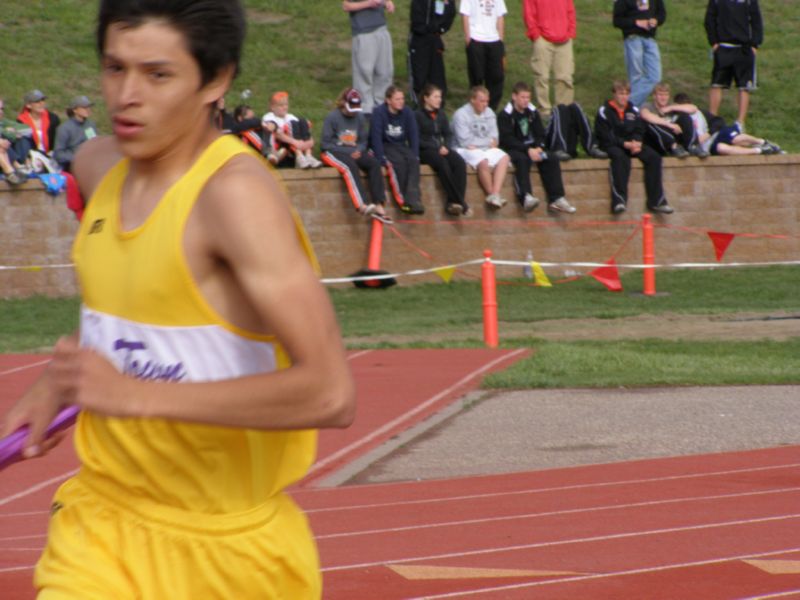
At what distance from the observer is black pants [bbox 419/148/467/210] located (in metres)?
19.6

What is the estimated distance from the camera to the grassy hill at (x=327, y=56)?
953 inches

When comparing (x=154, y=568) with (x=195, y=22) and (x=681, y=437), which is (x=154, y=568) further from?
(x=681, y=437)

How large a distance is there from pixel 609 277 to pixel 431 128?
120 inches

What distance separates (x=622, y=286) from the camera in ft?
64.3

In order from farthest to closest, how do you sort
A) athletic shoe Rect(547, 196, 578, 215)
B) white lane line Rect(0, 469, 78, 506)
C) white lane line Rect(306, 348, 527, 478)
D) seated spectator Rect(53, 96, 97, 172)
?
athletic shoe Rect(547, 196, 578, 215) < seated spectator Rect(53, 96, 97, 172) < white lane line Rect(306, 348, 527, 478) < white lane line Rect(0, 469, 78, 506)

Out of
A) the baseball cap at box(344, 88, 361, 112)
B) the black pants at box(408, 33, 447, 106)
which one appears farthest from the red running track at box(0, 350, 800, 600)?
the black pants at box(408, 33, 447, 106)

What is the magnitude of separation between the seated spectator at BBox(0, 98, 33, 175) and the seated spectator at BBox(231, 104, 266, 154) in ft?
8.39

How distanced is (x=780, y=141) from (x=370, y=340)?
1159 cm

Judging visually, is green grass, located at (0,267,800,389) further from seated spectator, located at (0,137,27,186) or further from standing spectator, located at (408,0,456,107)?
standing spectator, located at (408,0,456,107)

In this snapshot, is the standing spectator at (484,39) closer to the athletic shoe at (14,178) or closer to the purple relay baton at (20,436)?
the athletic shoe at (14,178)

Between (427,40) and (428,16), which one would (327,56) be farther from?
(428,16)

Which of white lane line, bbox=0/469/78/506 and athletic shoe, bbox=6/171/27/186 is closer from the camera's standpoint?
white lane line, bbox=0/469/78/506

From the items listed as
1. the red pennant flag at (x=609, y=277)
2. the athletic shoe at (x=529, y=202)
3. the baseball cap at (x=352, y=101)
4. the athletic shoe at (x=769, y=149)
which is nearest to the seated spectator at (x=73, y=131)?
Result: the baseball cap at (x=352, y=101)

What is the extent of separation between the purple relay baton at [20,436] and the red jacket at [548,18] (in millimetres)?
18959
